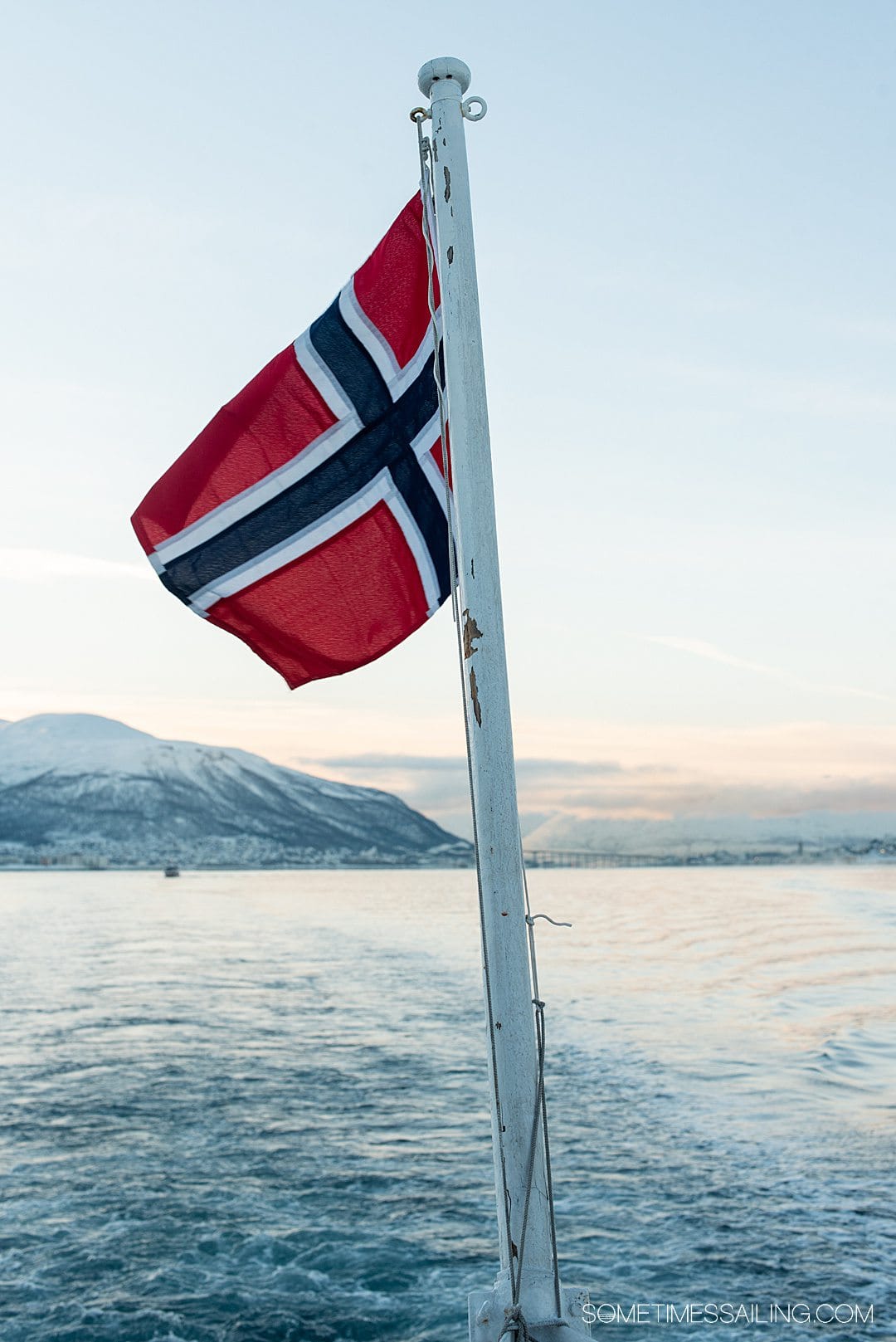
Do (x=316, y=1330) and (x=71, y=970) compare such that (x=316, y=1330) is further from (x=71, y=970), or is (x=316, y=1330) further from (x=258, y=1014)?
(x=71, y=970)

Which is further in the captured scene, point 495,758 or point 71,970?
point 71,970

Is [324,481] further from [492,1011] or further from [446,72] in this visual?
[492,1011]

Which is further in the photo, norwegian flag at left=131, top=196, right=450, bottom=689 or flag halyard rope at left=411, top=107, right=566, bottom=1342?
norwegian flag at left=131, top=196, right=450, bottom=689

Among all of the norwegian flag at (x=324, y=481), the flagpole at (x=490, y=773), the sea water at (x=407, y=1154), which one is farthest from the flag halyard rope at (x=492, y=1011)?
the sea water at (x=407, y=1154)

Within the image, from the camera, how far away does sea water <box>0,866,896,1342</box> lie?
8680mm

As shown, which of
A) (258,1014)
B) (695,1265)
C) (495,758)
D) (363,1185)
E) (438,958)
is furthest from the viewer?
(438,958)

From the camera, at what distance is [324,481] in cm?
480

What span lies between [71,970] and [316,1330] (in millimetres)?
28777

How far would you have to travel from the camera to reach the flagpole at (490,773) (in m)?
3.59

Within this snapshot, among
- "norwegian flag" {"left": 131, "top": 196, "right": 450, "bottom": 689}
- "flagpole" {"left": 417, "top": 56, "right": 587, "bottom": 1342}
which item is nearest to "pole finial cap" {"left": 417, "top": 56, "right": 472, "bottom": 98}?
"flagpole" {"left": 417, "top": 56, "right": 587, "bottom": 1342}

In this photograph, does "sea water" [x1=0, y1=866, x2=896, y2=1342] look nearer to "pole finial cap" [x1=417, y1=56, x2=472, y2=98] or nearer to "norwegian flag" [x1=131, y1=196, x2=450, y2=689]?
"norwegian flag" [x1=131, y1=196, x2=450, y2=689]

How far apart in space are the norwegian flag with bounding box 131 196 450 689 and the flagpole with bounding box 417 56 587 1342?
0.60 m

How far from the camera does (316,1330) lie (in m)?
8.11

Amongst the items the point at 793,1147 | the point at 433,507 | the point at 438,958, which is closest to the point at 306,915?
the point at 438,958
